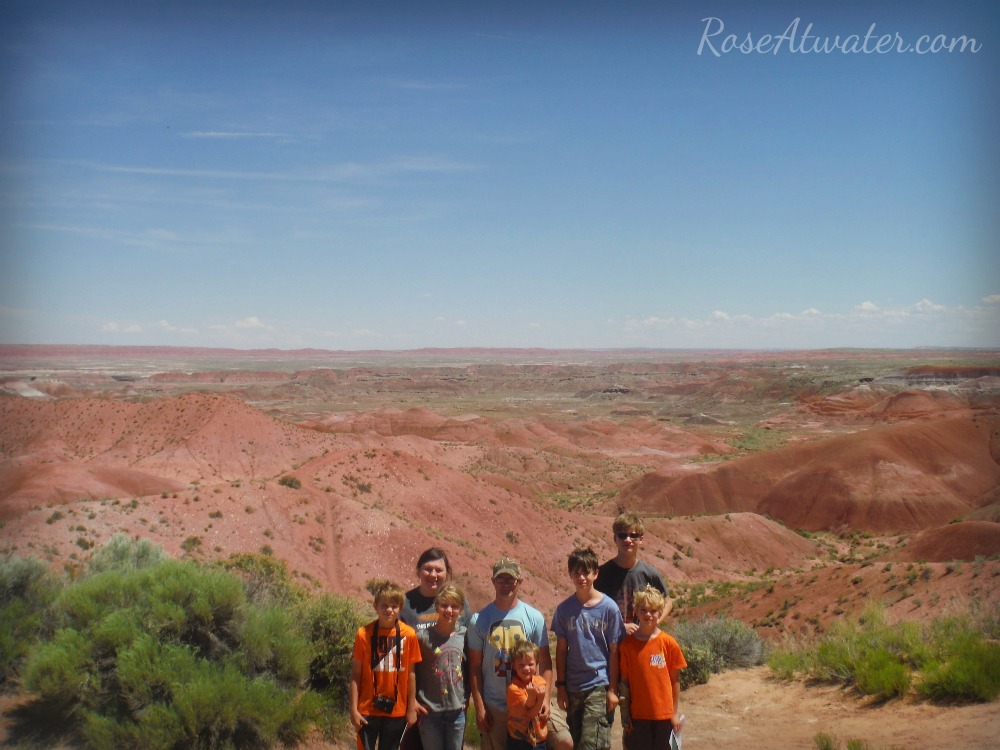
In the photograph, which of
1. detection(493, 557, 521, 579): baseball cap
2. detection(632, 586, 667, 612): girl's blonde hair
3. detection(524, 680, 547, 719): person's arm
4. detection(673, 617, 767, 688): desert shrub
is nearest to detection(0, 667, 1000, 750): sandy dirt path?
detection(673, 617, 767, 688): desert shrub

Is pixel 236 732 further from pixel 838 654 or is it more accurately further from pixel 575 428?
pixel 575 428

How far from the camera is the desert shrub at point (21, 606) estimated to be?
7.68 metres

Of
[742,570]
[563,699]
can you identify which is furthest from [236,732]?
[742,570]

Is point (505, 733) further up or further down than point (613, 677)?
further down

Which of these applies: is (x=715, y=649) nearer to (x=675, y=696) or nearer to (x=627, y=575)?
(x=627, y=575)

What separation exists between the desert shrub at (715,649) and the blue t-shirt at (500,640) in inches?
256

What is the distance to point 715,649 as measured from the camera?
12.0 m

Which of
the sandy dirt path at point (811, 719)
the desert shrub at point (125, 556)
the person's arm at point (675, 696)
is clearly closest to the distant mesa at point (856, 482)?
the sandy dirt path at point (811, 719)

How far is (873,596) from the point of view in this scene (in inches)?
713

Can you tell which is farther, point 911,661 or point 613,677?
point 911,661

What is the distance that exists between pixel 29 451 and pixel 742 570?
40.1 m

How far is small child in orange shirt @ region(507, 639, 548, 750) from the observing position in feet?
16.7

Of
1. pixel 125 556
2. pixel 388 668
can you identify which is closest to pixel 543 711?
pixel 388 668

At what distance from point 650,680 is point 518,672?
3.20 feet
